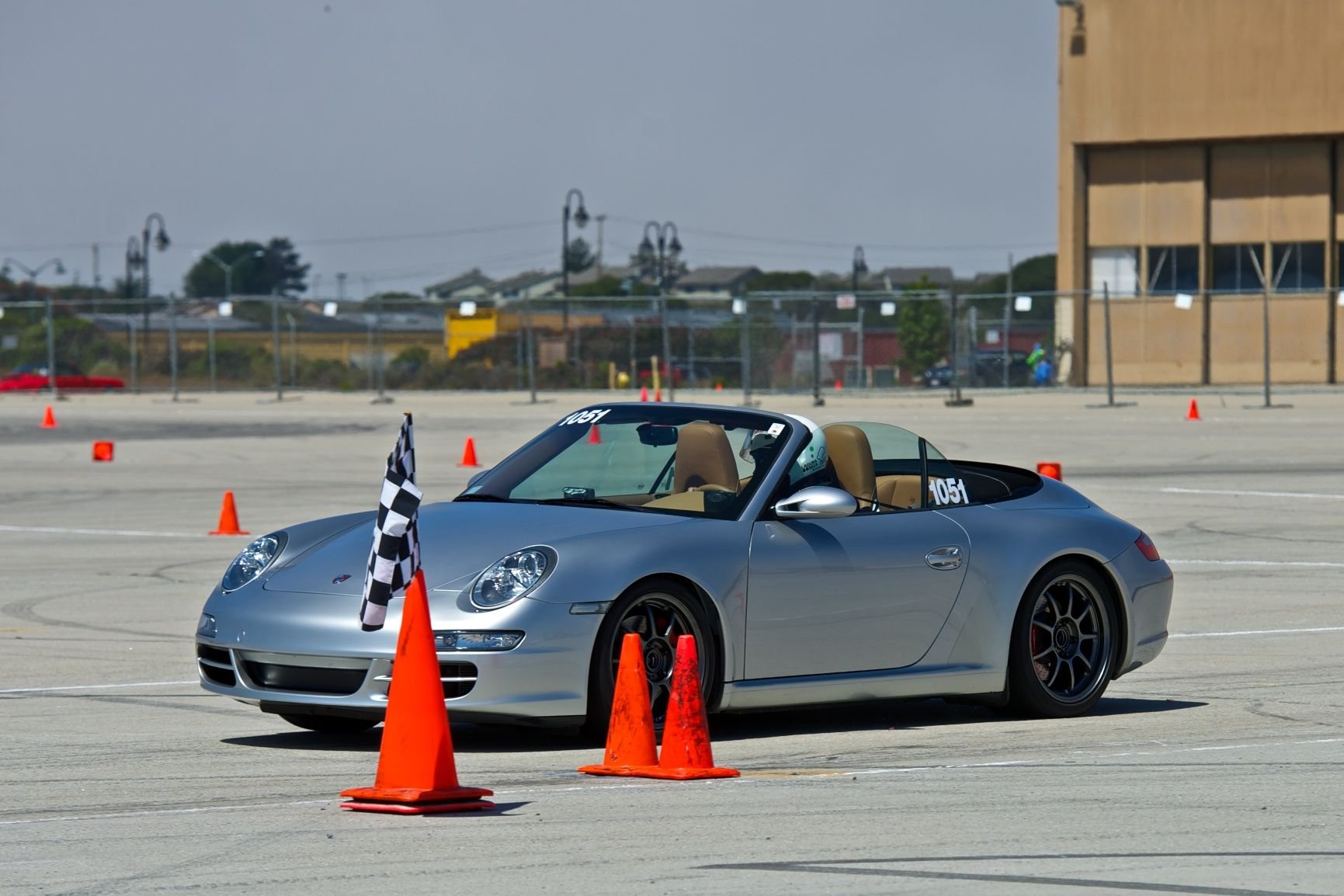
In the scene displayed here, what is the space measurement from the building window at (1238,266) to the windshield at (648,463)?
46.5 metres

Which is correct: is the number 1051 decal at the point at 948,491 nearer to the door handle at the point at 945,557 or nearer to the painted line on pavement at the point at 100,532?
the door handle at the point at 945,557

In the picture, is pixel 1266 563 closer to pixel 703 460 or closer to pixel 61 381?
pixel 703 460

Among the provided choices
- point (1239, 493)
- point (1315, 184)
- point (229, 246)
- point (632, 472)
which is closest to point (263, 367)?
point (1315, 184)

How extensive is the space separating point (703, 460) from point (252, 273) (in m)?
192

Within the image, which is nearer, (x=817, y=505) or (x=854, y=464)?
(x=817, y=505)

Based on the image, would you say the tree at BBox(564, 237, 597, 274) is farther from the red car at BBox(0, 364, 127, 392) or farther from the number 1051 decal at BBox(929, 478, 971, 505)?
the number 1051 decal at BBox(929, 478, 971, 505)

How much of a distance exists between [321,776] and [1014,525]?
130 inches

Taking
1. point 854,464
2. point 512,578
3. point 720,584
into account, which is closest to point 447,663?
point 512,578

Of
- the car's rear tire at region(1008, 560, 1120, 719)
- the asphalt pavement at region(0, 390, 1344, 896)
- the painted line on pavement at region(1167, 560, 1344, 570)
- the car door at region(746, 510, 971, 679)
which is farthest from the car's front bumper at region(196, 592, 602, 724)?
the painted line on pavement at region(1167, 560, 1344, 570)

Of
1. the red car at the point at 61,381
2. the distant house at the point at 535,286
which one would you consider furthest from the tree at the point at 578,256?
the red car at the point at 61,381

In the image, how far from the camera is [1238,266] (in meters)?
53.5

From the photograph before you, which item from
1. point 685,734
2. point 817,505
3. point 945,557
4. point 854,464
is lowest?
point 685,734

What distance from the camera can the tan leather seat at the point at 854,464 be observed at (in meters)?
8.75

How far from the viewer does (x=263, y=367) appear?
53.8m
